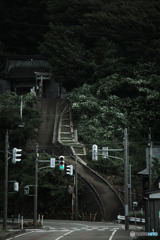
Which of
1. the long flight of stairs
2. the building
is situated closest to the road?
the long flight of stairs

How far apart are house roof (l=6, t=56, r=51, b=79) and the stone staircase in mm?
14931

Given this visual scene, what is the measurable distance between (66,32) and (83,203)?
3232 cm

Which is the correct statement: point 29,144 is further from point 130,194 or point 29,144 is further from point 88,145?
point 130,194

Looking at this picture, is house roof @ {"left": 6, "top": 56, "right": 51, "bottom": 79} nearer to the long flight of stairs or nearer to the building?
the building

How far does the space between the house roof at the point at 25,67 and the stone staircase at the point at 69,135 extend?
49.0 feet

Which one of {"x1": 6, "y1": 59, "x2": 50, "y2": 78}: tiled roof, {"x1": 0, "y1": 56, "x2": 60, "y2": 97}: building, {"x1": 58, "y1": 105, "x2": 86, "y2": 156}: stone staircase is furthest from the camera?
{"x1": 6, "y1": 59, "x2": 50, "y2": 78}: tiled roof

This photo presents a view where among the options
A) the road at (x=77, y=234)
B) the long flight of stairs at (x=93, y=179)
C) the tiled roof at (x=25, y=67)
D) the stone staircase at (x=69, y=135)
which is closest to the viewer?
the road at (x=77, y=234)

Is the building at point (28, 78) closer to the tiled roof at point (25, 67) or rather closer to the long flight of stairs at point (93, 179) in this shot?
the tiled roof at point (25, 67)

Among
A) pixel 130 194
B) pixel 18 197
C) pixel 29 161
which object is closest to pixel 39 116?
pixel 29 161

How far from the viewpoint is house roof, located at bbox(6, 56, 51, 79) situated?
87.3m

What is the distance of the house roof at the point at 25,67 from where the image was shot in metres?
87.3

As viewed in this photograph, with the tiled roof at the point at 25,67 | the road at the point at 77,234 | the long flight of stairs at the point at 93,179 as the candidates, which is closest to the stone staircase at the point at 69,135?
the long flight of stairs at the point at 93,179

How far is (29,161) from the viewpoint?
59.9 metres

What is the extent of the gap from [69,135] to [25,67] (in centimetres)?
2537
